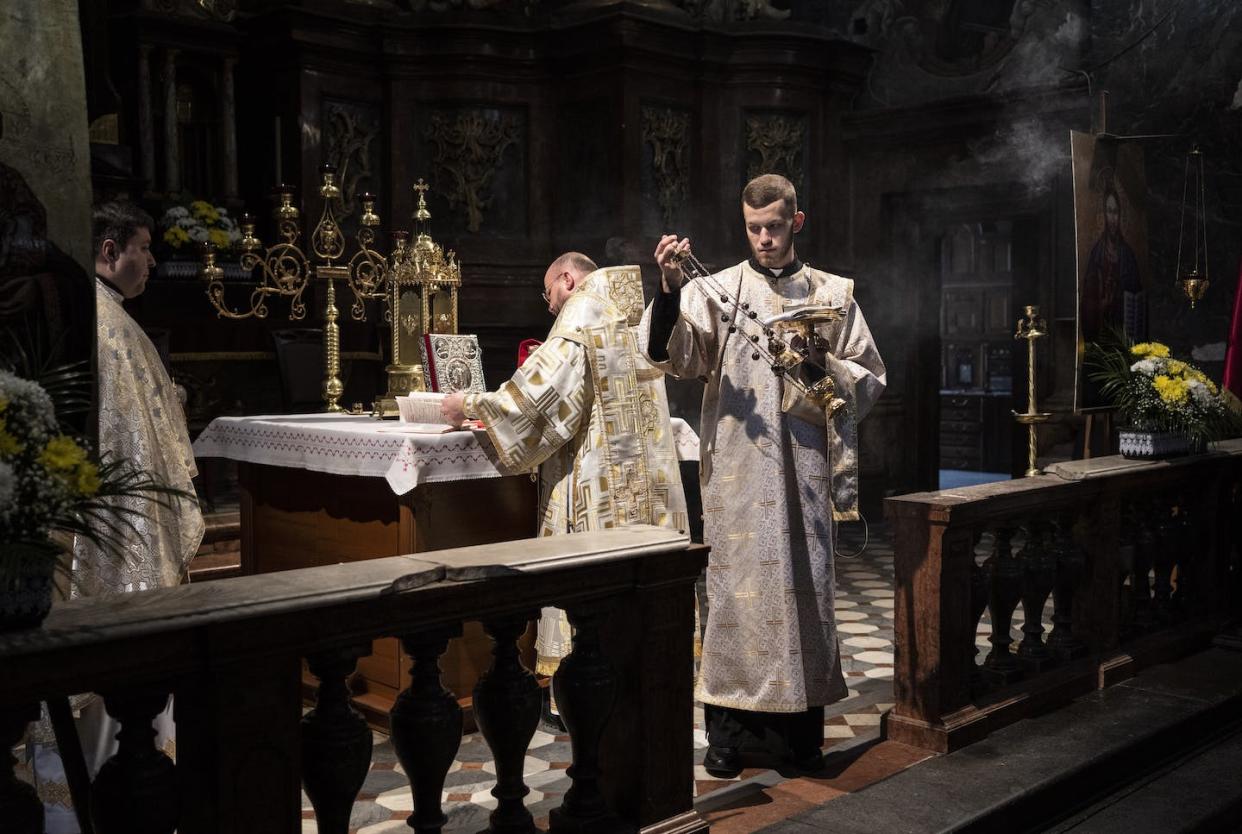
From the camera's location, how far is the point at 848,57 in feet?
33.4

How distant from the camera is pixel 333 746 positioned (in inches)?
95.4

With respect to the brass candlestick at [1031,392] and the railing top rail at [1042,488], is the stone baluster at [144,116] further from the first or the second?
the railing top rail at [1042,488]

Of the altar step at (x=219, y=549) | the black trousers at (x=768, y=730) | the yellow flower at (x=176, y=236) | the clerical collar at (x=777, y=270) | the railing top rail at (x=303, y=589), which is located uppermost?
the yellow flower at (x=176, y=236)

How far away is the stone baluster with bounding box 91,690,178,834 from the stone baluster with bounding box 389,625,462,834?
500 mm

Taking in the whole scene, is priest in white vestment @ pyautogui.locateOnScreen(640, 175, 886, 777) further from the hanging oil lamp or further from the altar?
the hanging oil lamp

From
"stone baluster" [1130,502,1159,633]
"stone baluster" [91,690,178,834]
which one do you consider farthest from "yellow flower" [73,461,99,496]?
"stone baluster" [1130,502,1159,633]

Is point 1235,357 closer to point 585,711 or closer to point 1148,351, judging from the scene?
point 1148,351

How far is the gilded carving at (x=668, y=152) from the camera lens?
31.1ft

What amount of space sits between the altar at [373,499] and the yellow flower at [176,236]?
3.53 m

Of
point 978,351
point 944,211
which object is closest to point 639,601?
point 944,211

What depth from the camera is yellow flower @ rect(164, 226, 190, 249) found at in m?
8.71

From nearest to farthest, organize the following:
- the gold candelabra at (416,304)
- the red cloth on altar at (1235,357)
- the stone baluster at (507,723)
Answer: the stone baluster at (507,723) < the gold candelabra at (416,304) < the red cloth on altar at (1235,357)

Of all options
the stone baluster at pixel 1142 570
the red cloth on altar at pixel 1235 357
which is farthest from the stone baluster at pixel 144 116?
the red cloth on altar at pixel 1235 357

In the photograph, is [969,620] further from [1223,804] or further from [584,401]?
[584,401]
